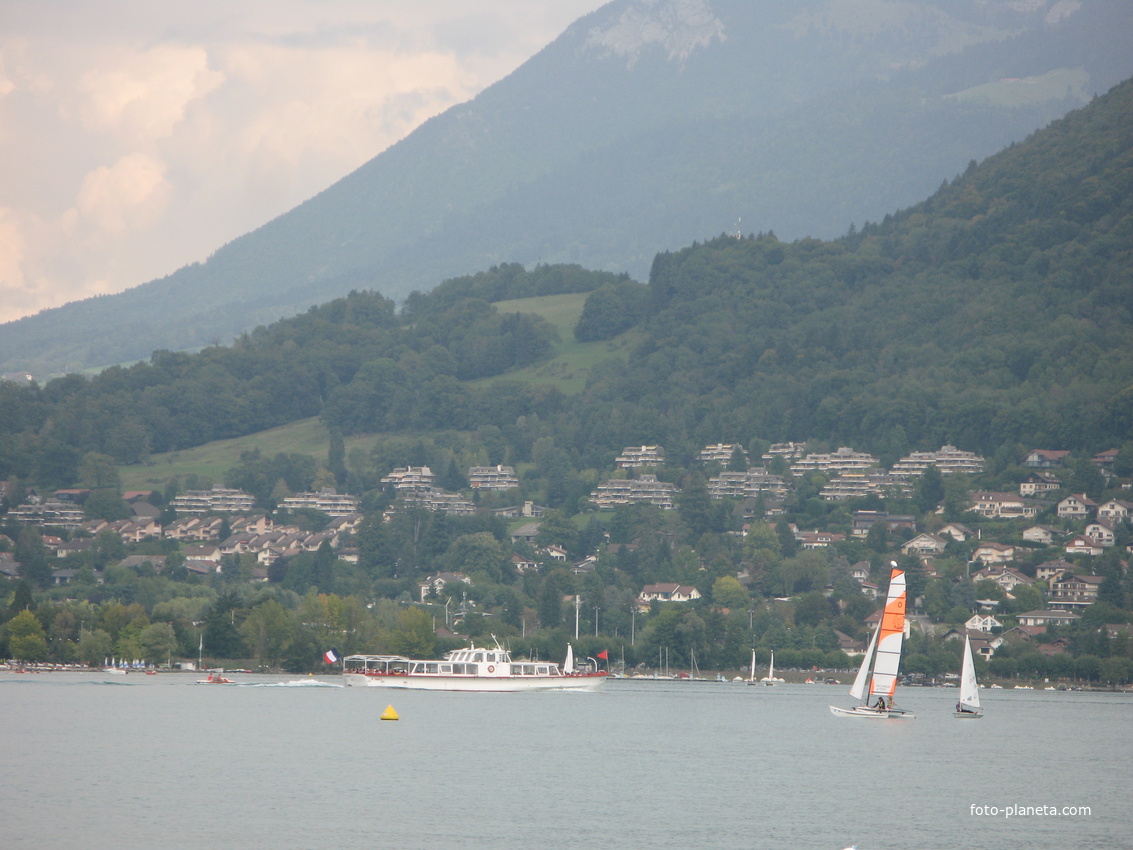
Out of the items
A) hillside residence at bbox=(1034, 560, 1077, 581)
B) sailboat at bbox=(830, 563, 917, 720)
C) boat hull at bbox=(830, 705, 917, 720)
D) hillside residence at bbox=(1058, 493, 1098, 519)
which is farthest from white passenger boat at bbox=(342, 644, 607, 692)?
hillside residence at bbox=(1058, 493, 1098, 519)

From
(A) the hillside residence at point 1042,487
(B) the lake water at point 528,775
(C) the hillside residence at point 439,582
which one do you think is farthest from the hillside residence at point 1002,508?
(B) the lake water at point 528,775

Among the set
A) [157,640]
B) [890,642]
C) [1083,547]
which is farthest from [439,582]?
[890,642]

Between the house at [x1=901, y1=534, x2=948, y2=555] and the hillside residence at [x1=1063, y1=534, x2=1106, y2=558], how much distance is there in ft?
44.8

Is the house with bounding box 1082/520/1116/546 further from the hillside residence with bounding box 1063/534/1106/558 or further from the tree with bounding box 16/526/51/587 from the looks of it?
the tree with bounding box 16/526/51/587

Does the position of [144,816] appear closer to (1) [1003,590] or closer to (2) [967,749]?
(2) [967,749]

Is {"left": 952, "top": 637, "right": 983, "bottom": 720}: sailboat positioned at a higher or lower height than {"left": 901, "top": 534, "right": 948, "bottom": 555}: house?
lower

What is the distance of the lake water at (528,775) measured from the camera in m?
48.0

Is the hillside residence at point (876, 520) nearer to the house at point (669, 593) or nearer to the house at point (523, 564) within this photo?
the house at point (669, 593)

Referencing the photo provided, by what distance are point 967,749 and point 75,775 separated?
44.6 metres

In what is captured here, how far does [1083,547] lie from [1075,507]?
15.9 m

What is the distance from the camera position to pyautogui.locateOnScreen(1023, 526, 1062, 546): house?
178250mm

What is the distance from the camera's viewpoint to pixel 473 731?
3216 inches

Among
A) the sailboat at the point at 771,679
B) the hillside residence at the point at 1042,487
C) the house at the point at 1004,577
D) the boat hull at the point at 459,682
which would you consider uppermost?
the hillside residence at the point at 1042,487

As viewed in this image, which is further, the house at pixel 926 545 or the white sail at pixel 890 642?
the house at pixel 926 545
